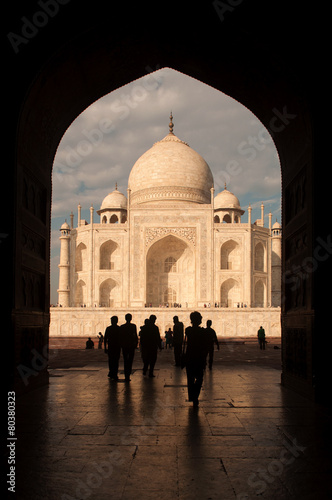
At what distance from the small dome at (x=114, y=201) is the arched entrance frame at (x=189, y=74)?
33831 mm

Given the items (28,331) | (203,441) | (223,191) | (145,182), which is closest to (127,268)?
(145,182)

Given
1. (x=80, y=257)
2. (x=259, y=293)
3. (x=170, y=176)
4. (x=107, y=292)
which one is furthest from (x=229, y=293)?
(x=80, y=257)

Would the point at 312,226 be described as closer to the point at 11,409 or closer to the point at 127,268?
the point at 11,409

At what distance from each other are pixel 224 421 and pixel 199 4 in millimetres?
4826

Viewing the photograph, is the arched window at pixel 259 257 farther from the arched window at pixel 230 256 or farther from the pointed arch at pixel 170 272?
the pointed arch at pixel 170 272

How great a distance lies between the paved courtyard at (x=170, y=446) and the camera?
3.02 m

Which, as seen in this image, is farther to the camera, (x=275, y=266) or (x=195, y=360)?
(x=275, y=266)

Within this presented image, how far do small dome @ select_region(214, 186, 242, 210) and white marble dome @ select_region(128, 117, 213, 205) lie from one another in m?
1.68

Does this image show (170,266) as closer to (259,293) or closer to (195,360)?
(259,293)

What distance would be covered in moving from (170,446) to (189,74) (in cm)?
634

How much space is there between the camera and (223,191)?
42.8 meters

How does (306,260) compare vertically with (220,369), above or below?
above

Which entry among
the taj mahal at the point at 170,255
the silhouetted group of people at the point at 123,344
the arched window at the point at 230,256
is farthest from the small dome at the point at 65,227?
the silhouetted group of people at the point at 123,344

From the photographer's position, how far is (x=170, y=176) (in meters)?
39.3
